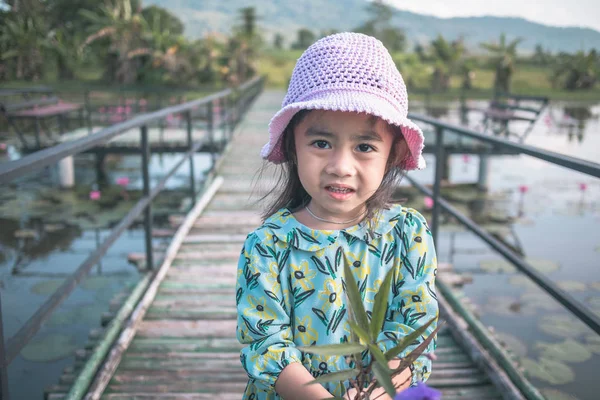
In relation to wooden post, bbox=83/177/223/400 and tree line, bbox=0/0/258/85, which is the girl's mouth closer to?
wooden post, bbox=83/177/223/400

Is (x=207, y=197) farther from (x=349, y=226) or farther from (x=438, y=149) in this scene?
(x=349, y=226)

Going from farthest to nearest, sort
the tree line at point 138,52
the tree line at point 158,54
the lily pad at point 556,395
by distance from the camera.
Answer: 1. the tree line at point 138,52
2. the tree line at point 158,54
3. the lily pad at point 556,395

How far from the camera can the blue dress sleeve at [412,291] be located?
3.13ft

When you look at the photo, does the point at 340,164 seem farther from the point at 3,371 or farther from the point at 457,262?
the point at 457,262

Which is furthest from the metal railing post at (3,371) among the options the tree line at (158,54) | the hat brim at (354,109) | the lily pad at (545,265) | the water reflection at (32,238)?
the tree line at (158,54)

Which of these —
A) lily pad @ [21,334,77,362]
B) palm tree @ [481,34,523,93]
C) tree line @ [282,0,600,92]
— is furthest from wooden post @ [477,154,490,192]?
tree line @ [282,0,600,92]

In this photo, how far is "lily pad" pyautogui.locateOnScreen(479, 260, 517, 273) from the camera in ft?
13.0

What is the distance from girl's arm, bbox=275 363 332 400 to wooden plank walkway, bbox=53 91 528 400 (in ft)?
1.64

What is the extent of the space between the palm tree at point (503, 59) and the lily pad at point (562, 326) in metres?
13.1

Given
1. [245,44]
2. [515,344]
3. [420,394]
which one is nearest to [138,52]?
[245,44]

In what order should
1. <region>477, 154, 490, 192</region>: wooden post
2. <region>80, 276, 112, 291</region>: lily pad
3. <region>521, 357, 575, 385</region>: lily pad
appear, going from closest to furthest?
<region>521, 357, 575, 385</region>: lily pad < <region>80, 276, 112, 291</region>: lily pad < <region>477, 154, 490, 192</region>: wooden post

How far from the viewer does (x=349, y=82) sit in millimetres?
921

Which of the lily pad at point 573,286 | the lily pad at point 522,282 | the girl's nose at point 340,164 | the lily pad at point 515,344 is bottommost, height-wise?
the lily pad at point 515,344

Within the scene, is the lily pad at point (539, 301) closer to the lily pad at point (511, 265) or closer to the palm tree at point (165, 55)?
the lily pad at point (511, 265)
